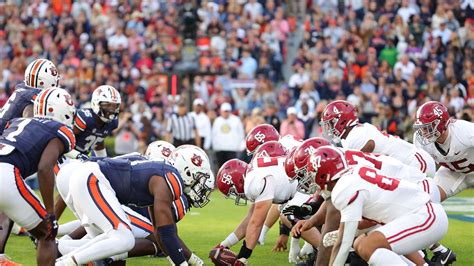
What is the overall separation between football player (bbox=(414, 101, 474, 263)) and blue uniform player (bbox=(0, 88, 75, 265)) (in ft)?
11.6

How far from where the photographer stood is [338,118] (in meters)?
9.26

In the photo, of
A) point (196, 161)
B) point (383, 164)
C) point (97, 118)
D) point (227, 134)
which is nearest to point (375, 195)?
point (383, 164)

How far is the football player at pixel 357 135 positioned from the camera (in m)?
9.26

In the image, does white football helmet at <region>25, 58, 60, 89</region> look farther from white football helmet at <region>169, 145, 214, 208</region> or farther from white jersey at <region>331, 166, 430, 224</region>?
white jersey at <region>331, 166, 430, 224</region>

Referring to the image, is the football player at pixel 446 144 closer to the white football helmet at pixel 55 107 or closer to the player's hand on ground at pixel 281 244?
the player's hand on ground at pixel 281 244

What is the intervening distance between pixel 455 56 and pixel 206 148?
5.36m

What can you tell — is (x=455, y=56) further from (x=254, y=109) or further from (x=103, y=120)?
(x=103, y=120)

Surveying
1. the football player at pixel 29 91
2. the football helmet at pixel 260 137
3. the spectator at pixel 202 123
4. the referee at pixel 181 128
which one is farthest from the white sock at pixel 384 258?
the spectator at pixel 202 123

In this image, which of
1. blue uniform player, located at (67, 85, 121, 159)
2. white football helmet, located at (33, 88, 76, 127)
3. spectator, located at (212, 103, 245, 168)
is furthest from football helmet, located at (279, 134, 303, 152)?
spectator, located at (212, 103, 245, 168)

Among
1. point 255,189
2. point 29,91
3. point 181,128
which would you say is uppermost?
point 29,91

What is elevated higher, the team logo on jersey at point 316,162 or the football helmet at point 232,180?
the team logo on jersey at point 316,162

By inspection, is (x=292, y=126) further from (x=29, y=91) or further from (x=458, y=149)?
(x=29, y=91)

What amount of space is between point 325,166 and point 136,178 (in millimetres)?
1549

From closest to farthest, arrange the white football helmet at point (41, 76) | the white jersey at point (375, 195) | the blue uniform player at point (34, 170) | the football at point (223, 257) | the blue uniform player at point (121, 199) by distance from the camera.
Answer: the white jersey at point (375, 195)
the blue uniform player at point (121, 199)
the blue uniform player at point (34, 170)
the football at point (223, 257)
the white football helmet at point (41, 76)
